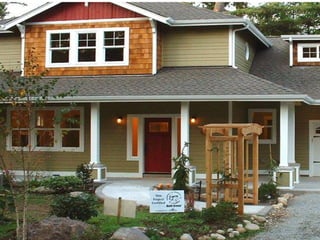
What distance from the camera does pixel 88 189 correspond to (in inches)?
573

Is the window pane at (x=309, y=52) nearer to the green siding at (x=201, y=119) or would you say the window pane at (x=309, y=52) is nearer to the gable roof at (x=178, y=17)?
the gable roof at (x=178, y=17)

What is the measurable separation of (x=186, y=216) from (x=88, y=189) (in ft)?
16.5

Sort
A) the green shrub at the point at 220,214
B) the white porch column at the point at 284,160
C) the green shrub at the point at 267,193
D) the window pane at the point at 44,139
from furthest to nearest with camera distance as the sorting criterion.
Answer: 1. the window pane at the point at 44,139
2. the white porch column at the point at 284,160
3. the green shrub at the point at 267,193
4. the green shrub at the point at 220,214

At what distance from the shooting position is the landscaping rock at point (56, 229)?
7.96m

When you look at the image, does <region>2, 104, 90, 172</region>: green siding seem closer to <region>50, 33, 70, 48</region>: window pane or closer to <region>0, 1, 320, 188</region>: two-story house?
<region>0, 1, 320, 188</region>: two-story house

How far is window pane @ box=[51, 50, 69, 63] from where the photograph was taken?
18.3 metres

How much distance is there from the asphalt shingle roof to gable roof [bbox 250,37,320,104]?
8.74ft

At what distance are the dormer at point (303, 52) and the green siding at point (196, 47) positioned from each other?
3.55 m

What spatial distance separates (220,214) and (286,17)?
88.4ft

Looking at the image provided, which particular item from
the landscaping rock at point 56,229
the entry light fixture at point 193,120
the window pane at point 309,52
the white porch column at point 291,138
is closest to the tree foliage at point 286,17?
the window pane at point 309,52

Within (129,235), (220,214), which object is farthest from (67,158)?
(129,235)

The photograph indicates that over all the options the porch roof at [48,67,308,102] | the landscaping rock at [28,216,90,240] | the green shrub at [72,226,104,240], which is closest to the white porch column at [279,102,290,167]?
the porch roof at [48,67,308,102]

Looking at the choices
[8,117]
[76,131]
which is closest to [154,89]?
[76,131]

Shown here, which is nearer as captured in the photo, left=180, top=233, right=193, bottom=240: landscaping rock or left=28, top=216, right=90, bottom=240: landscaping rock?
left=28, top=216, right=90, bottom=240: landscaping rock
